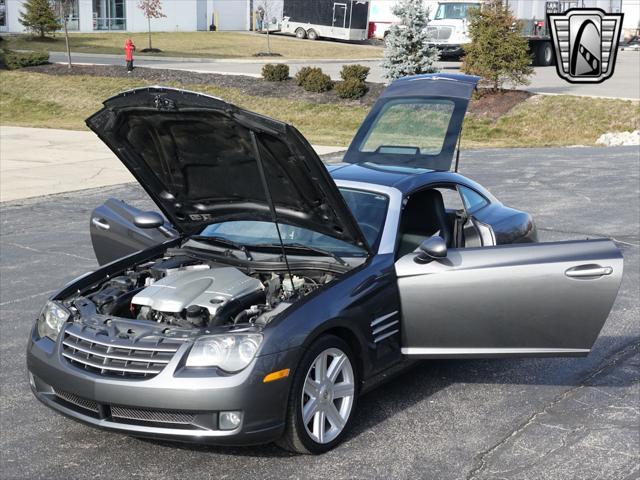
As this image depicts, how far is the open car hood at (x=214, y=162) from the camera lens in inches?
213

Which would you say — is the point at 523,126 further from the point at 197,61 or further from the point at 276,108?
the point at 197,61

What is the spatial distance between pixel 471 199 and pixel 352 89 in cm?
2051

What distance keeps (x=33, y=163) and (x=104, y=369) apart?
49.6 ft

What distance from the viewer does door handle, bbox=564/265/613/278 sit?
575cm

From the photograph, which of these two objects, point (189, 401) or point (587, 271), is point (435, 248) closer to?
point (587, 271)

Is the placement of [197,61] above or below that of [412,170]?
below

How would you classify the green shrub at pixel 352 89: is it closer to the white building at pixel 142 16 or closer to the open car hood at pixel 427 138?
the open car hood at pixel 427 138

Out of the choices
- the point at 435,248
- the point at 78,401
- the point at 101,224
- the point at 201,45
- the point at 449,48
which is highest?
the point at 435,248

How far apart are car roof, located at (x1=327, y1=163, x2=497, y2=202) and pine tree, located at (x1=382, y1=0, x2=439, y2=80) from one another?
20.0 meters

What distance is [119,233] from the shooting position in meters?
7.68

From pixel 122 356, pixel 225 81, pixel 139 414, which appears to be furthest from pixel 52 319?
pixel 225 81

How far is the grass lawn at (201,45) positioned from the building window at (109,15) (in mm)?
3415

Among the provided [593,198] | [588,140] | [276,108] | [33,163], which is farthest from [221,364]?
[276,108]

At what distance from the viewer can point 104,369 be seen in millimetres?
5230
